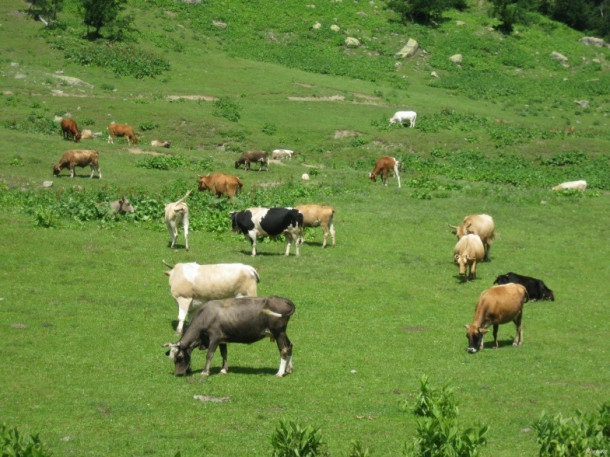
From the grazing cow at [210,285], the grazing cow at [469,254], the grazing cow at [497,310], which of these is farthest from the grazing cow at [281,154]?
the grazing cow at [497,310]

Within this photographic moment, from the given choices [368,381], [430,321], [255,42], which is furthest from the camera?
[255,42]

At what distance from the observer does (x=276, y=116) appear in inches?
2105

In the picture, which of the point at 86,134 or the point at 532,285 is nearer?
the point at 532,285

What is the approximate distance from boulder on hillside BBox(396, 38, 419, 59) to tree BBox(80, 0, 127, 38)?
978 inches

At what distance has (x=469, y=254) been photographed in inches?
1035

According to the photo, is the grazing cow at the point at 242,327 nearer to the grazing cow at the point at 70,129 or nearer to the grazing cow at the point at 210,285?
the grazing cow at the point at 210,285

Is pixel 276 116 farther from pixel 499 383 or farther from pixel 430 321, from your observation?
pixel 499 383

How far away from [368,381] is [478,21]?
7285 centimetres

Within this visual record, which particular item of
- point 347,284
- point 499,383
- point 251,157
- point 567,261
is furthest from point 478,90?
point 499,383

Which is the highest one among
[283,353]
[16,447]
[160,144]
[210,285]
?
[16,447]

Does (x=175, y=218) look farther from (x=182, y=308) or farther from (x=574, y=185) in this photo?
(x=574, y=185)

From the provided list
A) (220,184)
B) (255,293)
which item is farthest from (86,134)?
(255,293)

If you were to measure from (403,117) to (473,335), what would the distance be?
36.0m

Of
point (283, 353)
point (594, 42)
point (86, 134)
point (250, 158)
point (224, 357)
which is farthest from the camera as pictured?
point (594, 42)
